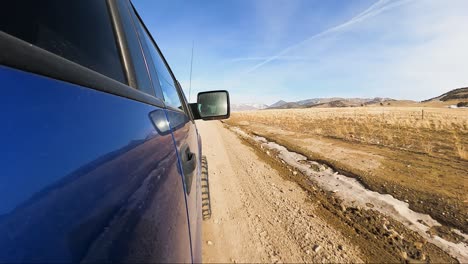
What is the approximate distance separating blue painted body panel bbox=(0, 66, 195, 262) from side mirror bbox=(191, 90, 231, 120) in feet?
7.48

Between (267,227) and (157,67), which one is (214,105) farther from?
(267,227)

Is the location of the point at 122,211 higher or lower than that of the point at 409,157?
higher

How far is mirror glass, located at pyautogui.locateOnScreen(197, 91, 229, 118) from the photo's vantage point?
3111 mm

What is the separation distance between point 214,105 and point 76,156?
2721mm

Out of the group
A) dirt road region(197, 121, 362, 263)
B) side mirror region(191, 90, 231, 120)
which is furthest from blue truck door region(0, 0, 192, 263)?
side mirror region(191, 90, 231, 120)

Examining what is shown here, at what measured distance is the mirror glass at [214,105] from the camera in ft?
10.2

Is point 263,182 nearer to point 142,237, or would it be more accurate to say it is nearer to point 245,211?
point 245,211

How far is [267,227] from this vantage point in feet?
10.1

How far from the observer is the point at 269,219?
Result: 3.29 meters

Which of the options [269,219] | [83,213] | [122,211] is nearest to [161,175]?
[122,211]

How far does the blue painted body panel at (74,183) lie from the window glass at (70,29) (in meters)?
0.26

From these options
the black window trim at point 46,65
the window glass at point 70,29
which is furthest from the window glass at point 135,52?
the black window trim at point 46,65

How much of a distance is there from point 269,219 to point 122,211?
2.98 metres

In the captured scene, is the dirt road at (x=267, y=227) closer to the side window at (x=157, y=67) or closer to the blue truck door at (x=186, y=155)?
the blue truck door at (x=186, y=155)
